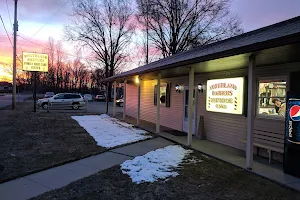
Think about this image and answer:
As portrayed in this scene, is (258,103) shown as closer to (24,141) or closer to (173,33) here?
(24,141)

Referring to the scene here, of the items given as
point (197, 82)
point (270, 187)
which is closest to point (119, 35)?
point (197, 82)

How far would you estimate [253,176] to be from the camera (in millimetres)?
5633

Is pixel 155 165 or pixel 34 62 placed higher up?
pixel 34 62

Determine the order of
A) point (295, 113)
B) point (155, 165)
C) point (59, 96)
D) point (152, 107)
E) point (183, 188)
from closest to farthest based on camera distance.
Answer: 1. point (183, 188)
2. point (295, 113)
3. point (155, 165)
4. point (152, 107)
5. point (59, 96)

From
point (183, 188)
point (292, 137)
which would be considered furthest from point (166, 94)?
point (183, 188)

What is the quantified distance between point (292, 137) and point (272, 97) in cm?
197

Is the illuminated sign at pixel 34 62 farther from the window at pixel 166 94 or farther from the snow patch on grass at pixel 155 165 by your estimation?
the snow patch on grass at pixel 155 165

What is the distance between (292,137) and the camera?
5.54 meters

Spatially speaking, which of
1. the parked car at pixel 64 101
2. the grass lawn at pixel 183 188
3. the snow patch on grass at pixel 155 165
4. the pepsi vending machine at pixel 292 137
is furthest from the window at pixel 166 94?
the parked car at pixel 64 101

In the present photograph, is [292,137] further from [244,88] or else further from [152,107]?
[152,107]

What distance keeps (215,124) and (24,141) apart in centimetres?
676

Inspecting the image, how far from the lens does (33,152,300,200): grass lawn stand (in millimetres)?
4562

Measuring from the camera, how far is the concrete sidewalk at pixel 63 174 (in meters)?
4.86

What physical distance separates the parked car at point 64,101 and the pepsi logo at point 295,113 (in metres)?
22.0
